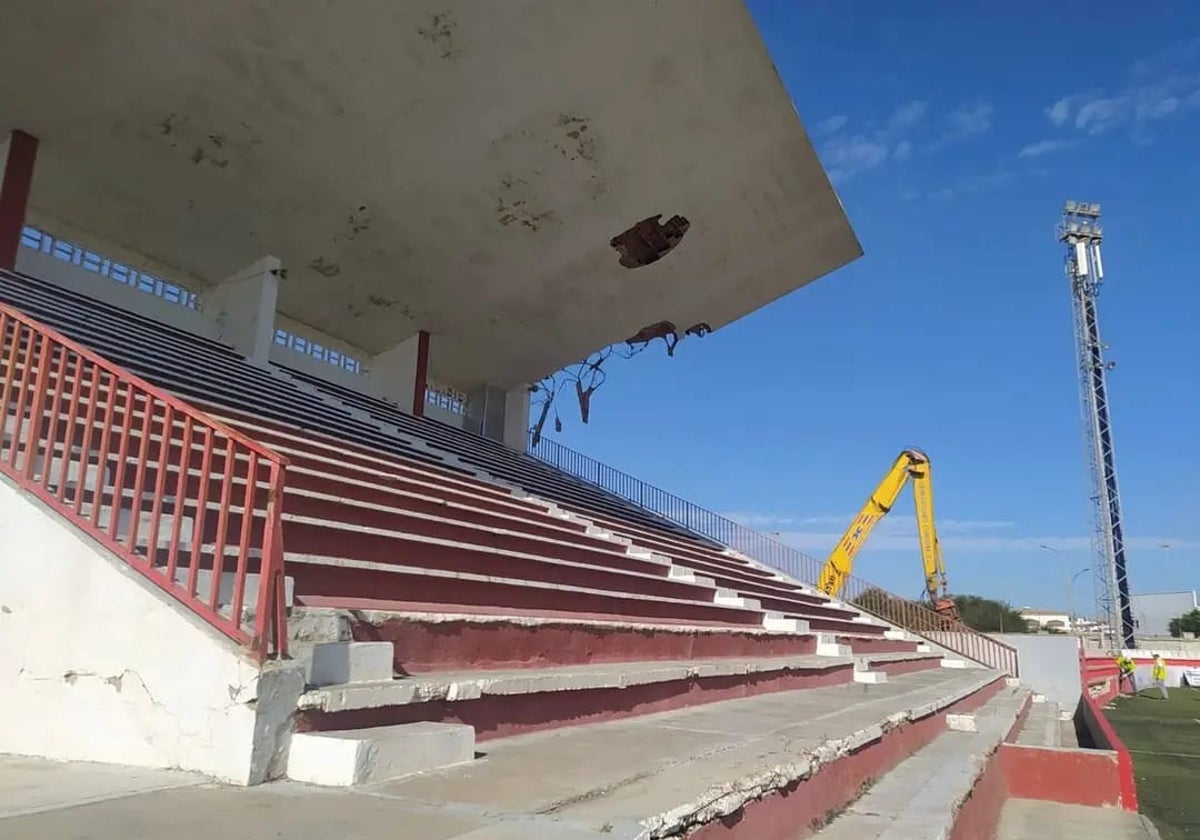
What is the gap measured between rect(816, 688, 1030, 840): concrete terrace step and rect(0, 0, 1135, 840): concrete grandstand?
0.16 feet

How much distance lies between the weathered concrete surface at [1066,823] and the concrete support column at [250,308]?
1083cm

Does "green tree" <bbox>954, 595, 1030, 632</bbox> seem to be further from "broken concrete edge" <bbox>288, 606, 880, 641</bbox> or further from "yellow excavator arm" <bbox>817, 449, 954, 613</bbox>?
"broken concrete edge" <bbox>288, 606, 880, 641</bbox>

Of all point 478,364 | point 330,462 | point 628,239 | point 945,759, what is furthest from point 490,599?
point 478,364

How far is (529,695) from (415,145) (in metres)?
9.05

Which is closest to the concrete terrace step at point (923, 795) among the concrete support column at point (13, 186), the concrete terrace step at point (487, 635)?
the concrete terrace step at point (487, 635)

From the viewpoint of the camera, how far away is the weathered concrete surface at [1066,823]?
6.42m

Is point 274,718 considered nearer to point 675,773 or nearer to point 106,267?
point 675,773

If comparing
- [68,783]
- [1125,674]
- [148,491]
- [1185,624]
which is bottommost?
[1125,674]

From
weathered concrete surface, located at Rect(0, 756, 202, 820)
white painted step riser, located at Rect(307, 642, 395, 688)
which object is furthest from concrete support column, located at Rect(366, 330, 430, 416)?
weathered concrete surface, located at Rect(0, 756, 202, 820)

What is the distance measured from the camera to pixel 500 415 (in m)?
19.4

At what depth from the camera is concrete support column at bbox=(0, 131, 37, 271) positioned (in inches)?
380

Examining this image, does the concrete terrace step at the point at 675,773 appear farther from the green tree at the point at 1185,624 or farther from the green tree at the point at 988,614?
the green tree at the point at 1185,624

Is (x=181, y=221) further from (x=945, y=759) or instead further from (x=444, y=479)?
(x=945, y=759)

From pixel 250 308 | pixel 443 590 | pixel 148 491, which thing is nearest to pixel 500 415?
pixel 250 308
